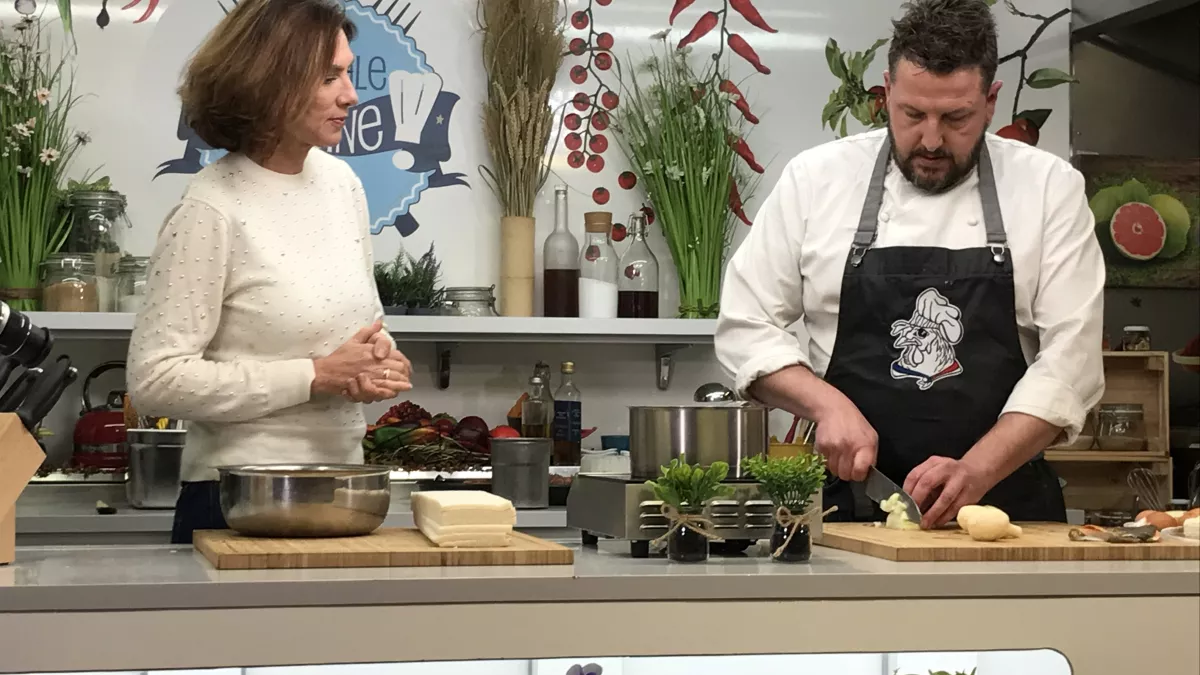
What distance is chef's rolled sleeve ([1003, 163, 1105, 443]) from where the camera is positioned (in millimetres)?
2225

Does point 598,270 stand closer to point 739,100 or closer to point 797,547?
point 739,100

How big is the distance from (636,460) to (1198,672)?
2.32ft

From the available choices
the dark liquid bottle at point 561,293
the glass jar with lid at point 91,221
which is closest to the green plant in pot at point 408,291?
the dark liquid bottle at point 561,293

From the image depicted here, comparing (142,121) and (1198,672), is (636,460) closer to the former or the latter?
(1198,672)

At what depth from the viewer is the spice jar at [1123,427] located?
3758 mm

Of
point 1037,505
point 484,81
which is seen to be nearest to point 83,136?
point 484,81

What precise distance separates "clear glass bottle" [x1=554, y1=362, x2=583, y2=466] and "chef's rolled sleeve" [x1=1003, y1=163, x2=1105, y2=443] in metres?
1.58

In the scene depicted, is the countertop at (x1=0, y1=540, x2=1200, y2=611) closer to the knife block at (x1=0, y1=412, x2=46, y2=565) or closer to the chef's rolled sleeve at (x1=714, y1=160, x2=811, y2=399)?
the knife block at (x1=0, y1=412, x2=46, y2=565)

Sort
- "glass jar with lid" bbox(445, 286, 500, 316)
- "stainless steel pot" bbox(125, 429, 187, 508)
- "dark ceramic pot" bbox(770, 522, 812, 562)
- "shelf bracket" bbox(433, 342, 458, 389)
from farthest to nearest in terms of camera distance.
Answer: "shelf bracket" bbox(433, 342, 458, 389) < "glass jar with lid" bbox(445, 286, 500, 316) < "stainless steel pot" bbox(125, 429, 187, 508) < "dark ceramic pot" bbox(770, 522, 812, 562)

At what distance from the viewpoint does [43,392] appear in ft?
5.41

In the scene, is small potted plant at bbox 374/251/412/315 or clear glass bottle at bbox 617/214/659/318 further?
clear glass bottle at bbox 617/214/659/318

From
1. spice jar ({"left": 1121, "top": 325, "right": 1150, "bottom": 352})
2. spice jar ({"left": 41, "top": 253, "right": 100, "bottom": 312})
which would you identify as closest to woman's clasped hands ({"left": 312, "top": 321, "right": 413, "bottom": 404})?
spice jar ({"left": 41, "top": 253, "right": 100, "bottom": 312})

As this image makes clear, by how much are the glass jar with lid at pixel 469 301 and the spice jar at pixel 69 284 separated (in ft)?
2.84

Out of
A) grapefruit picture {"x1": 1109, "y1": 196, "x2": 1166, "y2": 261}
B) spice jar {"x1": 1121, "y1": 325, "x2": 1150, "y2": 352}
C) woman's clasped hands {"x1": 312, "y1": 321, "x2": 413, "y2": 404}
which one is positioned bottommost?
woman's clasped hands {"x1": 312, "y1": 321, "x2": 413, "y2": 404}
